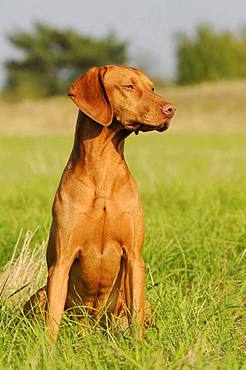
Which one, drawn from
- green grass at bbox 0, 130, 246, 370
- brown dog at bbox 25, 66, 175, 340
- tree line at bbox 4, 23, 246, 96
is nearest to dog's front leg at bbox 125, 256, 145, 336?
brown dog at bbox 25, 66, 175, 340

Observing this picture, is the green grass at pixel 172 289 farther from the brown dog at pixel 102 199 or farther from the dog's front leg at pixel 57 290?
the brown dog at pixel 102 199

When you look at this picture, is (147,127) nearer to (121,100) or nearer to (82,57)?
(121,100)

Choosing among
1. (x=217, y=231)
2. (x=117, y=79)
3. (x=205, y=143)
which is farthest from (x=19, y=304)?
(x=205, y=143)

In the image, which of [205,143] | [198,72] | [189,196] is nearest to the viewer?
[189,196]

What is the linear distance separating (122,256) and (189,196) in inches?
130

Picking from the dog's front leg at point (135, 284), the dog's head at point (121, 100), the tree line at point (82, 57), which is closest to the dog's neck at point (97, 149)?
the dog's head at point (121, 100)

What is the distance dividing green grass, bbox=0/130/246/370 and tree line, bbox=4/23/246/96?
41154 mm

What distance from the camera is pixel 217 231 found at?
5609 mm

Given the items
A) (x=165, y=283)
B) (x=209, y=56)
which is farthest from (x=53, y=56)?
(x=165, y=283)

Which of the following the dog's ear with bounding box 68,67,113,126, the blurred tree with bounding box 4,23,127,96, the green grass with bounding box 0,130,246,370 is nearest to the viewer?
the green grass with bounding box 0,130,246,370

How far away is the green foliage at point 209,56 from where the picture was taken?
52.9 m

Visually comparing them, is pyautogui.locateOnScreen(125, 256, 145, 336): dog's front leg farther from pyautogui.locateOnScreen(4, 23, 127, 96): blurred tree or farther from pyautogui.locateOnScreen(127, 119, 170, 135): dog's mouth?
pyautogui.locateOnScreen(4, 23, 127, 96): blurred tree

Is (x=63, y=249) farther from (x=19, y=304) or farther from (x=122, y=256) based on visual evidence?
(x=19, y=304)

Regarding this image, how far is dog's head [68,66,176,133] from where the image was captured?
3777 mm
